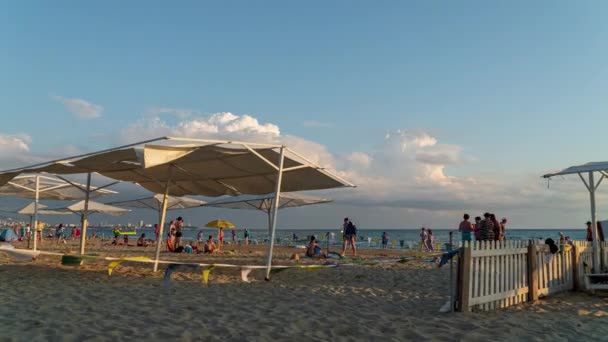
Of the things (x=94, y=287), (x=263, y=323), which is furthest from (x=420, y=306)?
(x=94, y=287)

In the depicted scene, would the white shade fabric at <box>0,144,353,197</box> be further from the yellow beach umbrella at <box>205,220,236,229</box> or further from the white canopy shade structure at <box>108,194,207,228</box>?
the yellow beach umbrella at <box>205,220,236,229</box>

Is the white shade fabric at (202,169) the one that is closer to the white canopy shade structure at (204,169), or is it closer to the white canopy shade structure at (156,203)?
the white canopy shade structure at (204,169)

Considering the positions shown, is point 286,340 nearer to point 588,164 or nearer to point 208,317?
point 208,317

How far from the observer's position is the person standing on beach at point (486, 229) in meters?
12.4

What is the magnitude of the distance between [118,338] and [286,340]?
70.4 inches

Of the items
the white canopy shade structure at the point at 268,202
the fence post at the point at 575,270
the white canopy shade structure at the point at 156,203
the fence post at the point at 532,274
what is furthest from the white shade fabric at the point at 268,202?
the fence post at the point at 532,274

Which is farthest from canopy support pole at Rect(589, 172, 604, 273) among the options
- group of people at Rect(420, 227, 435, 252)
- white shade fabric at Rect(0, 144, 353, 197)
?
group of people at Rect(420, 227, 435, 252)

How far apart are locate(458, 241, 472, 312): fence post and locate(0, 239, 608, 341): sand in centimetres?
23

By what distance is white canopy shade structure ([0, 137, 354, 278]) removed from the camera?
891cm

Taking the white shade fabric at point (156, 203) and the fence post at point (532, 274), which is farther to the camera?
the white shade fabric at point (156, 203)

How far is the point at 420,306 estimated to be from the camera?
7.40 m

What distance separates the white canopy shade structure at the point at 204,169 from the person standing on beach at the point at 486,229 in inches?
152

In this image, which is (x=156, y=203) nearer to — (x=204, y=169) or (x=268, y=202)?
(x=268, y=202)

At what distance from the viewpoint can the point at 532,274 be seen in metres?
8.07
